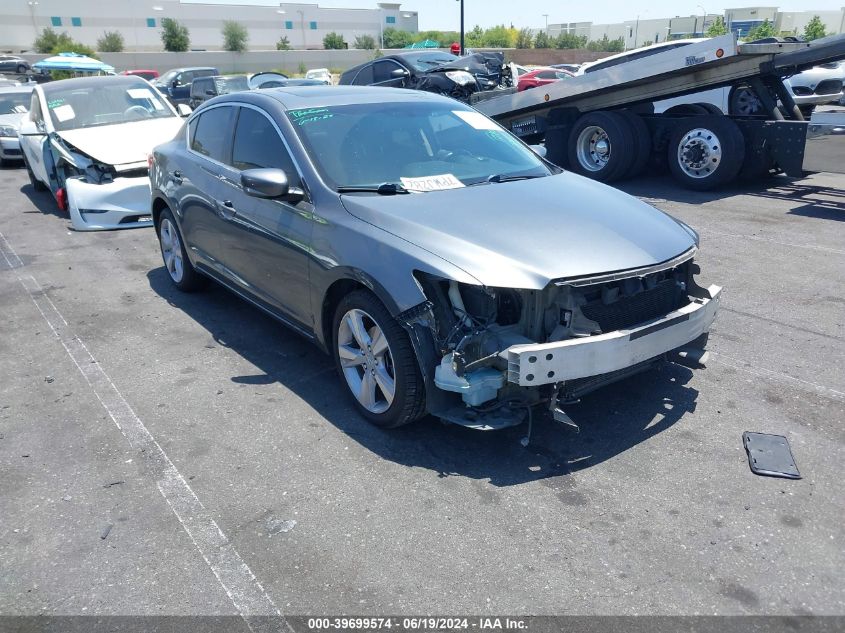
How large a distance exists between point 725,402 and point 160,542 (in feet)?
10.5

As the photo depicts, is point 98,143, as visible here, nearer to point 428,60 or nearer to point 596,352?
point 428,60

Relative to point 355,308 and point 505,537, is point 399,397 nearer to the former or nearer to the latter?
point 355,308

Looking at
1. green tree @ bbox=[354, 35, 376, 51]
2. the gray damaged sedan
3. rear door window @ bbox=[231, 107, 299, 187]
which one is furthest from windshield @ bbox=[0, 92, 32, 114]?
green tree @ bbox=[354, 35, 376, 51]

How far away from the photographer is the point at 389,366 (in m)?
3.90

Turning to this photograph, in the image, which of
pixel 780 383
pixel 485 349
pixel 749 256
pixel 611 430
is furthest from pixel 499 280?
pixel 749 256

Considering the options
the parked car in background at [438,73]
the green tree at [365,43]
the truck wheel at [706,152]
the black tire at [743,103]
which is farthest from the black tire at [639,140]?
the green tree at [365,43]

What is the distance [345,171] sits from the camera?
14.2 feet

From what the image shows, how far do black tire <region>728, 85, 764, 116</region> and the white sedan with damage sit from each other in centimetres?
791

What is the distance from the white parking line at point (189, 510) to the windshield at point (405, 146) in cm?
185

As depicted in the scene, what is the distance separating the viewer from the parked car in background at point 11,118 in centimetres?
1445

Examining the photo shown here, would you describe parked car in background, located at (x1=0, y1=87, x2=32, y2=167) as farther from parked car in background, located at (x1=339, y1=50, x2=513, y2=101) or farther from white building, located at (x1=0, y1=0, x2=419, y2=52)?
white building, located at (x1=0, y1=0, x2=419, y2=52)

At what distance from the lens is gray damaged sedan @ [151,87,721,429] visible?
3.51 metres

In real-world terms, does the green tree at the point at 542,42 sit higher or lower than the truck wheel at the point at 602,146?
lower

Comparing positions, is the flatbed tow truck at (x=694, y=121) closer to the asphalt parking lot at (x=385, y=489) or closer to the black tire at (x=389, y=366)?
the asphalt parking lot at (x=385, y=489)
